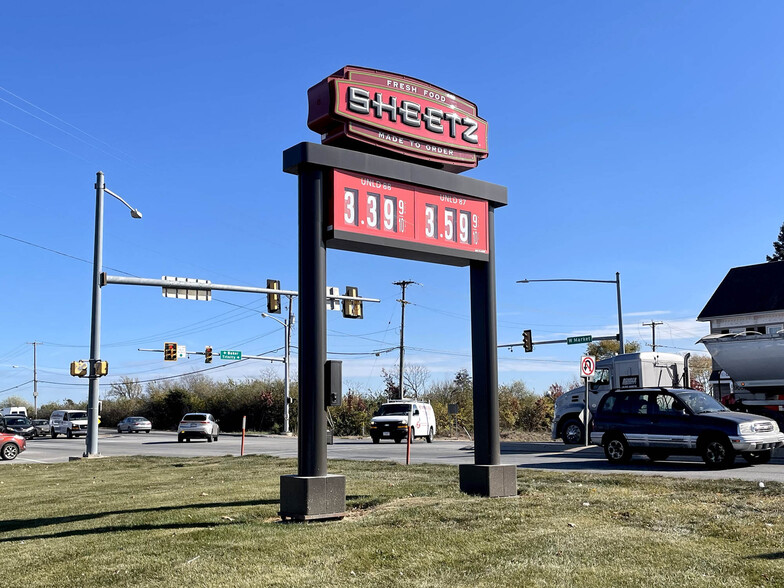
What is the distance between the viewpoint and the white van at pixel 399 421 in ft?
114

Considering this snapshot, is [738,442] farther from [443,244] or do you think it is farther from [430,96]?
[430,96]

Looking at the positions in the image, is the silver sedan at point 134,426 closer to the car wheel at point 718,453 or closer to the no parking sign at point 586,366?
the no parking sign at point 586,366

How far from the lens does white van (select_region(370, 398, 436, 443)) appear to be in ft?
114

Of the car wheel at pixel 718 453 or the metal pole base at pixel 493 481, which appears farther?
the car wheel at pixel 718 453

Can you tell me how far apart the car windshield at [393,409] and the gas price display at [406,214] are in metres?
24.0

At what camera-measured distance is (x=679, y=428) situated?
17875 millimetres

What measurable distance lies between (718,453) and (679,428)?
3.30 feet

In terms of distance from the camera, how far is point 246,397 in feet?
231

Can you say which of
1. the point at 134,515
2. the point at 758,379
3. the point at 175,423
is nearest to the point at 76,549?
the point at 134,515

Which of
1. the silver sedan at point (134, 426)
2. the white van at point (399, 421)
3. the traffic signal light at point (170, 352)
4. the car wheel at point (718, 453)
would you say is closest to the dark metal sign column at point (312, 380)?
the car wheel at point (718, 453)

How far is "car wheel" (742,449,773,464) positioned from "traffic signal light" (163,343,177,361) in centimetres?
3108

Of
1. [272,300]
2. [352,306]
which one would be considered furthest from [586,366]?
[272,300]

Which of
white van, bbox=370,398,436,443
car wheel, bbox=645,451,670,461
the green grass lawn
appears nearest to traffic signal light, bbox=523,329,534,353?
white van, bbox=370,398,436,443

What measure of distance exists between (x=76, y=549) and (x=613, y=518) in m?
5.71
